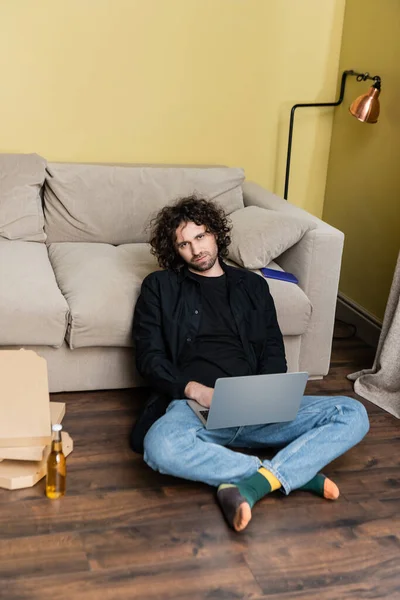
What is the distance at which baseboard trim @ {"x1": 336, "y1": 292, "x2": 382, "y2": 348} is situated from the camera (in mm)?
3678

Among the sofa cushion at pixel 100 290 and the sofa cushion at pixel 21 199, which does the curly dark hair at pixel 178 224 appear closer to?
the sofa cushion at pixel 100 290

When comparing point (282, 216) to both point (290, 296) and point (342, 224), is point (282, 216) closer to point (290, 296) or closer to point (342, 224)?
point (290, 296)

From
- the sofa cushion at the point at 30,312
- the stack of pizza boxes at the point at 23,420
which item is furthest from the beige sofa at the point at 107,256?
the stack of pizza boxes at the point at 23,420

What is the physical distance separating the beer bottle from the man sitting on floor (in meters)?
0.26

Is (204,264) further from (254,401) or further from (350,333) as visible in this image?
(350,333)

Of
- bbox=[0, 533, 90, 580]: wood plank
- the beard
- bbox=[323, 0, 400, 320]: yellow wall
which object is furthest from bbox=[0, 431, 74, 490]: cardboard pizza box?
bbox=[323, 0, 400, 320]: yellow wall

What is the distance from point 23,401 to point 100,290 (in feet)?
1.96

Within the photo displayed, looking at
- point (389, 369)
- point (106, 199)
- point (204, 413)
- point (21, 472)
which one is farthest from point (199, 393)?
point (106, 199)

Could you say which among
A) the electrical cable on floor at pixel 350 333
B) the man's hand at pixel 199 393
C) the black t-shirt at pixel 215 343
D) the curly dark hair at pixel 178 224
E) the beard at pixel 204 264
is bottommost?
the electrical cable on floor at pixel 350 333

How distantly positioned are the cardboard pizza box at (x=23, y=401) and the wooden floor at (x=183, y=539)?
0.15m

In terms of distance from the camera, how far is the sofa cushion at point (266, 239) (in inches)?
121

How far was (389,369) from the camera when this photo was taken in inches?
122

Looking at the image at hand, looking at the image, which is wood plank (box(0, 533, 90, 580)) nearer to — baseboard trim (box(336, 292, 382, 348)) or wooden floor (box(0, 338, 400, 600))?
wooden floor (box(0, 338, 400, 600))

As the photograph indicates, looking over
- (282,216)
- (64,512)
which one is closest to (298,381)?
(64,512)
